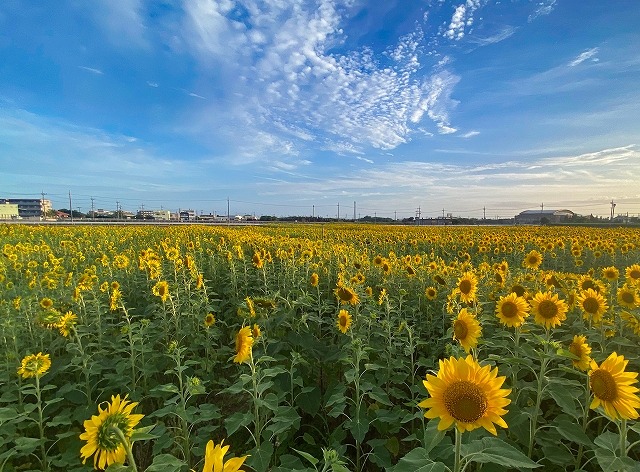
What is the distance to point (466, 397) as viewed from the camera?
4.36ft

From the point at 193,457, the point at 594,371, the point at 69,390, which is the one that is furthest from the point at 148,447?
the point at 594,371

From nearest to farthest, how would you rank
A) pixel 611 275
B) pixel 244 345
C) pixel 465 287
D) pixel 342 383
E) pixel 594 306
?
pixel 244 345 < pixel 594 306 < pixel 342 383 < pixel 465 287 < pixel 611 275

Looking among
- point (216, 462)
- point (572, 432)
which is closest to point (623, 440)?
point (572, 432)

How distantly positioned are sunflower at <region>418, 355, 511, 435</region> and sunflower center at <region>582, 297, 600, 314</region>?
215 cm

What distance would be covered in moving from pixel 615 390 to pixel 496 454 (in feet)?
2.72

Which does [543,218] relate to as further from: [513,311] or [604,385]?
[604,385]

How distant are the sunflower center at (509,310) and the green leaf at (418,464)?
1764 mm

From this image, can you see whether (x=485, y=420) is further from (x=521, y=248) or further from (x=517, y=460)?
(x=521, y=248)

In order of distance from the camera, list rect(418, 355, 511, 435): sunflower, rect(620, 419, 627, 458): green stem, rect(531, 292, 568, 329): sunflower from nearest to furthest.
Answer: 1. rect(418, 355, 511, 435): sunflower
2. rect(620, 419, 627, 458): green stem
3. rect(531, 292, 568, 329): sunflower

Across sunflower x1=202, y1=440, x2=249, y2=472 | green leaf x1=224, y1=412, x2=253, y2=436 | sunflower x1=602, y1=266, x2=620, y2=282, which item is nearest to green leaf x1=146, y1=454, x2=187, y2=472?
sunflower x1=202, y1=440, x2=249, y2=472

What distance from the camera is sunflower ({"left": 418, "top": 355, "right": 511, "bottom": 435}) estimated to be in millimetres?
1309

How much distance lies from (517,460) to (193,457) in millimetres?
2677

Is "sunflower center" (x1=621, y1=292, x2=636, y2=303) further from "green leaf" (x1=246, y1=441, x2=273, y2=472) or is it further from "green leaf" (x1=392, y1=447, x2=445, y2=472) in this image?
"green leaf" (x1=246, y1=441, x2=273, y2=472)

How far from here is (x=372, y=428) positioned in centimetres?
Answer: 321
